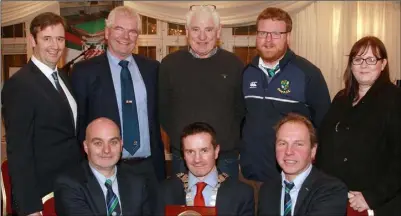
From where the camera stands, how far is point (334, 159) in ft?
9.96

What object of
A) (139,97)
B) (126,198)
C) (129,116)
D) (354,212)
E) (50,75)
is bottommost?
(354,212)

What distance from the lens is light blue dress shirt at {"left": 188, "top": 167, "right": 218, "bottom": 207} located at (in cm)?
281

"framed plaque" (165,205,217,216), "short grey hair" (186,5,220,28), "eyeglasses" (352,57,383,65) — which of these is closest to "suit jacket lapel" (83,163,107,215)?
"framed plaque" (165,205,217,216)

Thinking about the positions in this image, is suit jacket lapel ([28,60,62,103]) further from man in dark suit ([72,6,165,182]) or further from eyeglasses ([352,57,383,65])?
eyeglasses ([352,57,383,65])

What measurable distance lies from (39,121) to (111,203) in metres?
0.80

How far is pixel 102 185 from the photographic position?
111 inches

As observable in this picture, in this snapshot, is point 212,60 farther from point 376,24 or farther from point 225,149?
point 376,24

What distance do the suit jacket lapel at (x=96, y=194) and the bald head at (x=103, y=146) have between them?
10 centimetres

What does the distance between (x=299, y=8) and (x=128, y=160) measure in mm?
4310

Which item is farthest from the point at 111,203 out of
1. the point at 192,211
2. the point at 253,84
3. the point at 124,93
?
the point at 253,84

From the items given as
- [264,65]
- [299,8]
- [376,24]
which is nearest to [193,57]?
[264,65]

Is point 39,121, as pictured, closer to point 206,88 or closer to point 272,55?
point 206,88

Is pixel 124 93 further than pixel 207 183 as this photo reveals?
Yes

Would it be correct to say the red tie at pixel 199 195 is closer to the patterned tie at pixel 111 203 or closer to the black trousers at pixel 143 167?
the patterned tie at pixel 111 203
